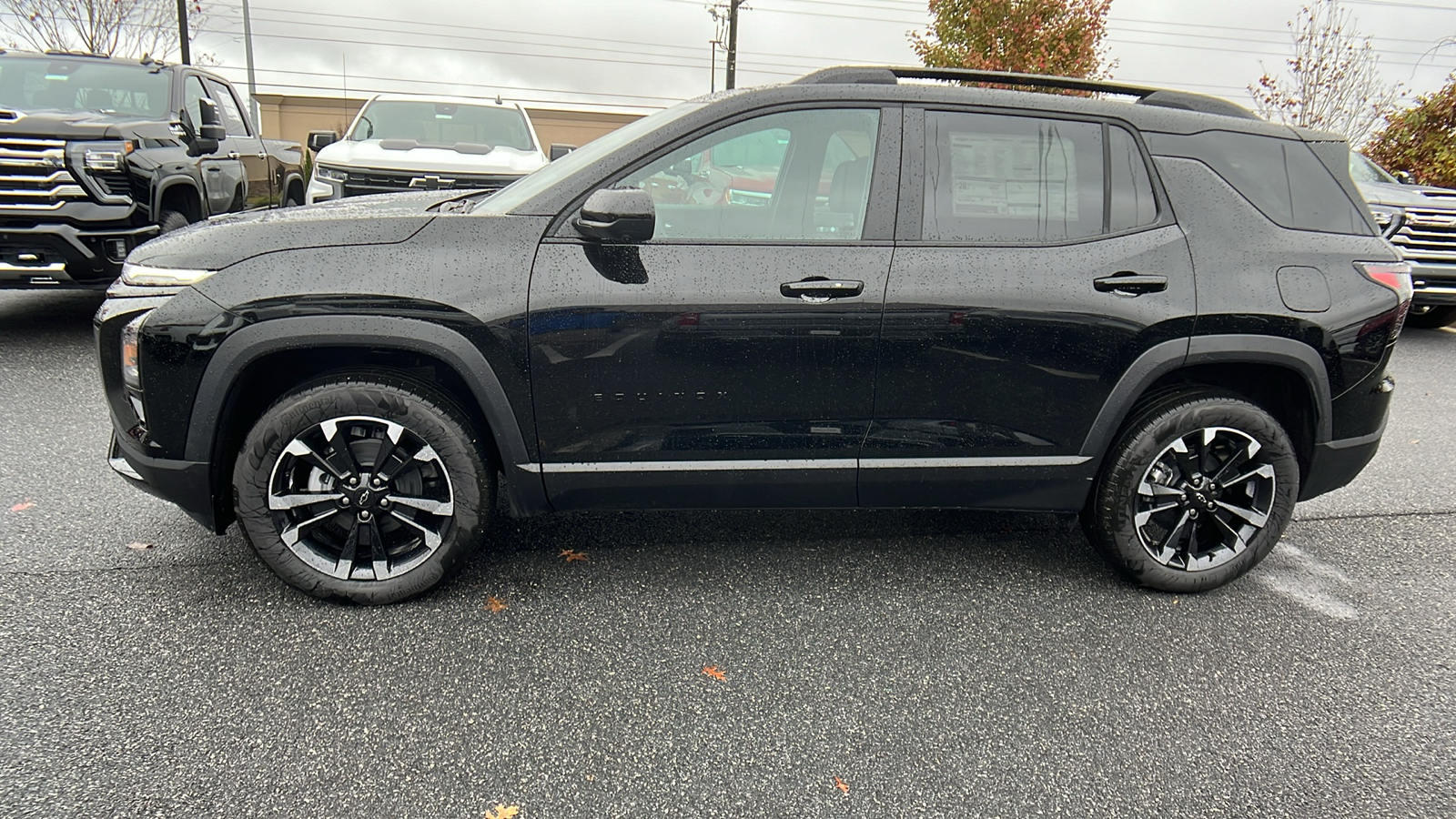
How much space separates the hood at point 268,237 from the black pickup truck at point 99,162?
377cm

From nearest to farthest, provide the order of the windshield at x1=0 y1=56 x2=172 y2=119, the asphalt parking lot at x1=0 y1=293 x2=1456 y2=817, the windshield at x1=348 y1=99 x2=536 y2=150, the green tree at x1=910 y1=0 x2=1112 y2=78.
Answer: the asphalt parking lot at x1=0 y1=293 x2=1456 y2=817 → the windshield at x1=0 y1=56 x2=172 y2=119 → the windshield at x1=348 y1=99 x2=536 y2=150 → the green tree at x1=910 y1=0 x2=1112 y2=78

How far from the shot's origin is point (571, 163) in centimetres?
318

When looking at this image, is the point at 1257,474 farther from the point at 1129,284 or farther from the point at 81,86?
the point at 81,86

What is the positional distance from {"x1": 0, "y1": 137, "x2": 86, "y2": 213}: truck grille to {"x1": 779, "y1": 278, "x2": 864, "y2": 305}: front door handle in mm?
5485

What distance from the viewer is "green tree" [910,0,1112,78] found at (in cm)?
2036

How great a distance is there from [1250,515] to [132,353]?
12.7 ft

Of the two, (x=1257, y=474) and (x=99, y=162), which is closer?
(x=1257, y=474)

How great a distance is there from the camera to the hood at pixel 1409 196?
28.5 feet

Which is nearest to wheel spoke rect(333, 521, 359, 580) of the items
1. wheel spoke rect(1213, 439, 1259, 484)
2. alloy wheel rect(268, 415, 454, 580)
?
alloy wheel rect(268, 415, 454, 580)

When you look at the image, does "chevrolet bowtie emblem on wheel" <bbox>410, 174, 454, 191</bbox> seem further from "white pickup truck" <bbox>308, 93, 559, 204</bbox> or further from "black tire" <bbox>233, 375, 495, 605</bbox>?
"black tire" <bbox>233, 375, 495, 605</bbox>

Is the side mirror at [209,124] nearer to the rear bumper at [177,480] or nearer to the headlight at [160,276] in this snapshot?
the headlight at [160,276]

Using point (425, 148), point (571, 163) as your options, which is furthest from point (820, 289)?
point (425, 148)

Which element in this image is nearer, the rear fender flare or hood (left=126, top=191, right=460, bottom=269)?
hood (left=126, top=191, right=460, bottom=269)

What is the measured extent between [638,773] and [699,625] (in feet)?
2.55
